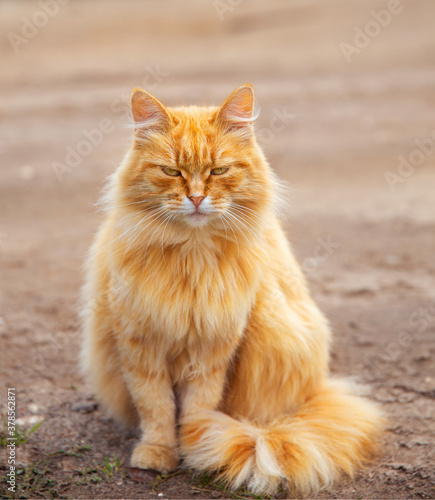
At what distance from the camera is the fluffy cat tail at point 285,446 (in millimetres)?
2934

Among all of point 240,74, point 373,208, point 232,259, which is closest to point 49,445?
point 232,259

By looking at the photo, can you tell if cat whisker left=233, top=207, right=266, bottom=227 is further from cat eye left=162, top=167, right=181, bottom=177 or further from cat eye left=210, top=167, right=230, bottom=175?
cat eye left=162, top=167, right=181, bottom=177

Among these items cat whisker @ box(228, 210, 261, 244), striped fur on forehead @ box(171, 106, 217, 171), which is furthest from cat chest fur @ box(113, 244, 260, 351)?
striped fur on forehead @ box(171, 106, 217, 171)

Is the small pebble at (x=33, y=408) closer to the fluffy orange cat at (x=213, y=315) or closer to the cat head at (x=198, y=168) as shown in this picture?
the fluffy orange cat at (x=213, y=315)

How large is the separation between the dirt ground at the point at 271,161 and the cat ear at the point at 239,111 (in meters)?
1.74

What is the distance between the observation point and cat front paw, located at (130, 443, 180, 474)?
3115mm

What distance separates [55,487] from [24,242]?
3.68 metres

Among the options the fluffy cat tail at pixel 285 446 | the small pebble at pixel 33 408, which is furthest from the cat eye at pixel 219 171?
the small pebble at pixel 33 408

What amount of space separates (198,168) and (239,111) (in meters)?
0.39

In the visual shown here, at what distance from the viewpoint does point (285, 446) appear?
303 cm

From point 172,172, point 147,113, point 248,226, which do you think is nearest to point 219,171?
point 172,172

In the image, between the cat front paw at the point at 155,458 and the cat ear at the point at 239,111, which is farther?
the cat front paw at the point at 155,458

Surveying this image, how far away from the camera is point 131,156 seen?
2967 mm

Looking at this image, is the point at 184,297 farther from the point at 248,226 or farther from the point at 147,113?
the point at 147,113
